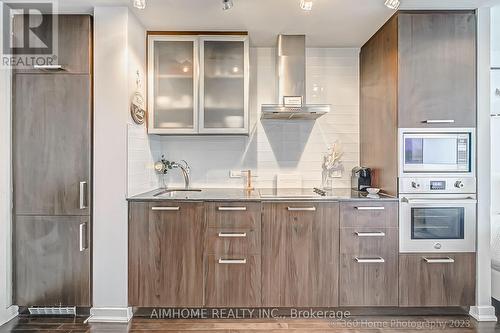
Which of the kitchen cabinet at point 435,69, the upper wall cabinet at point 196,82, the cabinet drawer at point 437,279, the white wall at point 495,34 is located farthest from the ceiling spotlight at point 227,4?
the cabinet drawer at point 437,279

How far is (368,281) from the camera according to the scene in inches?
105

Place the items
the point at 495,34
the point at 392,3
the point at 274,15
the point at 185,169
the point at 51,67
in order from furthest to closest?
the point at 185,169
the point at 495,34
the point at 274,15
the point at 51,67
the point at 392,3

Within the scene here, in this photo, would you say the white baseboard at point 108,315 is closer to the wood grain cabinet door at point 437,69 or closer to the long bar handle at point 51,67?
the long bar handle at point 51,67

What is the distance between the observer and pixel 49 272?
2660mm

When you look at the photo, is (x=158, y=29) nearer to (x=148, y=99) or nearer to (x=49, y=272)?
(x=148, y=99)

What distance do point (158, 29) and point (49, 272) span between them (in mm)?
2225

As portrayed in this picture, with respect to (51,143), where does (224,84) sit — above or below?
above

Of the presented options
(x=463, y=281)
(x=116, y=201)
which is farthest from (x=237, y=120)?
(x=463, y=281)

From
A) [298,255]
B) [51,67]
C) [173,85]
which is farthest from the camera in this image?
[173,85]

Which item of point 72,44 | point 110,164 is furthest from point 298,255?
point 72,44

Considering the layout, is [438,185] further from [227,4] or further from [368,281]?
[227,4]

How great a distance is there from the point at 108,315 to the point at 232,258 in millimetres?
1039

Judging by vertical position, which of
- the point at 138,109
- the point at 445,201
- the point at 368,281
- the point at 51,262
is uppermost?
the point at 138,109

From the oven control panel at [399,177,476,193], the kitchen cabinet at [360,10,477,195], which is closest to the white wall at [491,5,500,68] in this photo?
the kitchen cabinet at [360,10,477,195]
